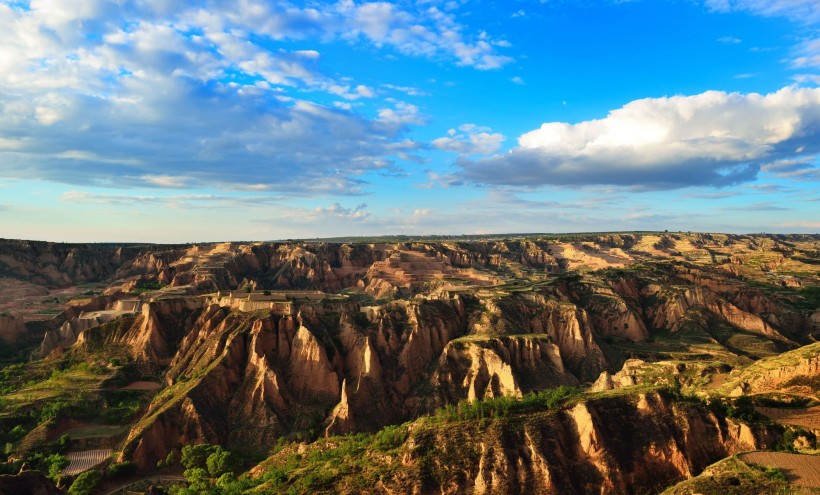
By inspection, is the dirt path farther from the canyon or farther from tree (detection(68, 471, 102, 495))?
the canyon

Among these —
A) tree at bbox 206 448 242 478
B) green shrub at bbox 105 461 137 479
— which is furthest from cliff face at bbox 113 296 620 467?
tree at bbox 206 448 242 478

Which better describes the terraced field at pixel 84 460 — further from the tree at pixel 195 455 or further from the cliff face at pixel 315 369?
the tree at pixel 195 455

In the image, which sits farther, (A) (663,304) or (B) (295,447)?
(A) (663,304)

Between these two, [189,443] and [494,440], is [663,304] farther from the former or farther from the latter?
[189,443]

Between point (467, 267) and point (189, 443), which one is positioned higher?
point (467, 267)

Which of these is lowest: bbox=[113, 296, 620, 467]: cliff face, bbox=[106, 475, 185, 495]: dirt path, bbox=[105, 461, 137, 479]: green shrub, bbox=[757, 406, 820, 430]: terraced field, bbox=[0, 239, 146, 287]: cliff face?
bbox=[106, 475, 185, 495]: dirt path

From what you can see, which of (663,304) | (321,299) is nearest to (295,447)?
(321,299)
